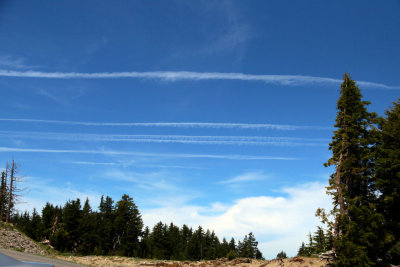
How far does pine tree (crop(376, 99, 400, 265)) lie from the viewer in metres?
22.2

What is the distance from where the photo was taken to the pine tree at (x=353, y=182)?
21.5 meters

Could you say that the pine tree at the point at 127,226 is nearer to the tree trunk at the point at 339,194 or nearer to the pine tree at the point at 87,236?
the pine tree at the point at 87,236

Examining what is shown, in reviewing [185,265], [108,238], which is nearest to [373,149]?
[185,265]

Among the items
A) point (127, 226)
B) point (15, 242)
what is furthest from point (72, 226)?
point (15, 242)

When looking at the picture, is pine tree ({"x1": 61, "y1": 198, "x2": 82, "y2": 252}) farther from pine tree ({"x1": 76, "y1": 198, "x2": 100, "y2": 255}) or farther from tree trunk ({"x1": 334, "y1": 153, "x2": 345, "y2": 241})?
tree trunk ({"x1": 334, "y1": 153, "x2": 345, "y2": 241})

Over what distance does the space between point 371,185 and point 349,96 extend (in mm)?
8228

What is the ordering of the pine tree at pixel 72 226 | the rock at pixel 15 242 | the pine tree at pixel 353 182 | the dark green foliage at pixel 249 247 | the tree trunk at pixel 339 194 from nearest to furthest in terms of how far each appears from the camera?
the pine tree at pixel 353 182 < the tree trunk at pixel 339 194 < the rock at pixel 15 242 < the pine tree at pixel 72 226 < the dark green foliage at pixel 249 247

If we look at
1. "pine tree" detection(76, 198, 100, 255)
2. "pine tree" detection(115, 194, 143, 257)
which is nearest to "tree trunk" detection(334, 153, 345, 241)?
"pine tree" detection(115, 194, 143, 257)

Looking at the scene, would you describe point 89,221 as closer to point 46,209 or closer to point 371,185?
point 46,209

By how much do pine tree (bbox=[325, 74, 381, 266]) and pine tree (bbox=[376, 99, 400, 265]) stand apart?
33.8 inches

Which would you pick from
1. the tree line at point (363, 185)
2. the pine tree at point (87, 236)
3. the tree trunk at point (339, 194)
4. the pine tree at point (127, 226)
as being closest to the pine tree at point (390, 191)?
the tree line at point (363, 185)

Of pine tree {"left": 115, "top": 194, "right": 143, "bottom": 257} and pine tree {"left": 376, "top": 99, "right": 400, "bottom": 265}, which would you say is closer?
pine tree {"left": 376, "top": 99, "right": 400, "bottom": 265}

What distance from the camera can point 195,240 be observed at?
313 ft

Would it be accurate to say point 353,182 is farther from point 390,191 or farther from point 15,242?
point 15,242
